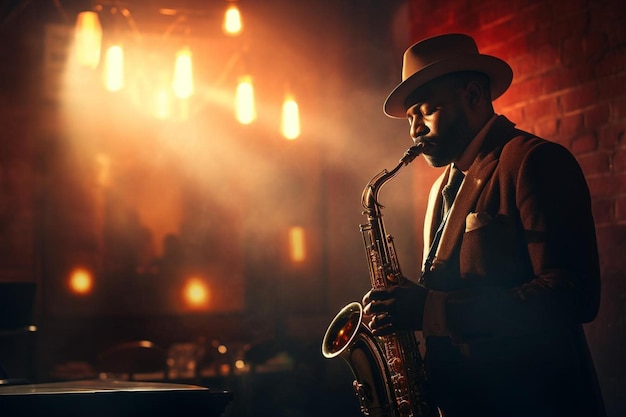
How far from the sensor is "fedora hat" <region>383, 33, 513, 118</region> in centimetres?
285

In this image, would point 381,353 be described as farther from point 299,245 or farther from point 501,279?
point 299,245

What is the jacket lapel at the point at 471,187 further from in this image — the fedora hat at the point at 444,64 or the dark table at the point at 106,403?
→ the dark table at the point at 106,403

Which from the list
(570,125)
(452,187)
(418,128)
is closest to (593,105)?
(570,125)

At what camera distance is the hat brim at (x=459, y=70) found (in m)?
2.85

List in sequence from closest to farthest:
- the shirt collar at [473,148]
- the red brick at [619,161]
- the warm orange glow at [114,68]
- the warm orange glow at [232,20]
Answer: the shirt collar at [473,148]
the red brick at [619,161]
the warm orange glow at [114,68]
the warm orange glow at [232,20]

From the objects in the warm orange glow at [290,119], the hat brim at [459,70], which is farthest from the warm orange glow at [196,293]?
the hat brim at [459,70]

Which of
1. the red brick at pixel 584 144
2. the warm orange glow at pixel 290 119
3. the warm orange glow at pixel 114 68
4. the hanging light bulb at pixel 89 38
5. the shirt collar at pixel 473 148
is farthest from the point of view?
the warm orange glow at pixel 290 119

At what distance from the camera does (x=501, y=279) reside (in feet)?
8.39

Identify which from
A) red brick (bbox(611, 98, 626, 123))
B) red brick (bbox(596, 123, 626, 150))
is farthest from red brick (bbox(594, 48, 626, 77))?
red brick (bbox(596, 123, 626, 150))

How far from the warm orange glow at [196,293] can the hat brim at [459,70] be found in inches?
223

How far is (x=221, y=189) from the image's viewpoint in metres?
8.52

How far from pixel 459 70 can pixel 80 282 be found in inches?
234

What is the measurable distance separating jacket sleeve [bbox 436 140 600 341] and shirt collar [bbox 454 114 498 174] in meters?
0.18

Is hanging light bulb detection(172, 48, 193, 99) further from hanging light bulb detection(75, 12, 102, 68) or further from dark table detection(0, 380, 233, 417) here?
dark table detection(0, 380, 233, 417)
